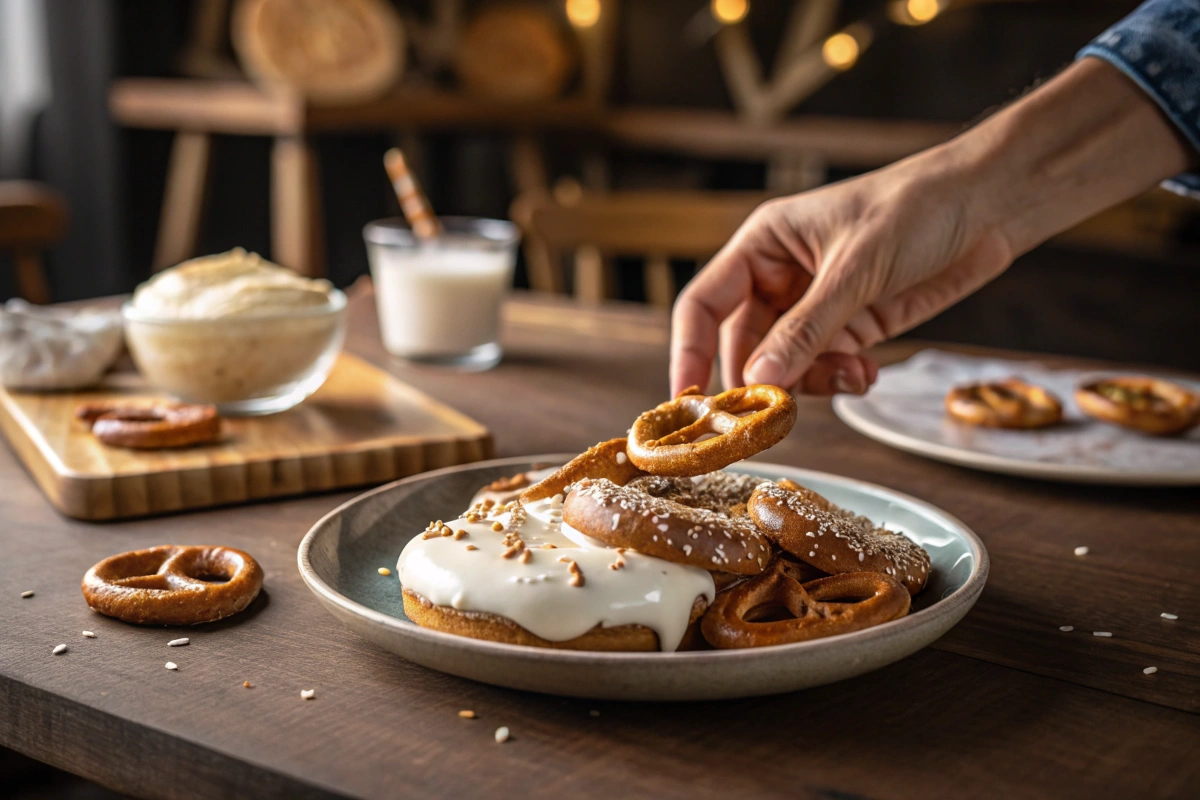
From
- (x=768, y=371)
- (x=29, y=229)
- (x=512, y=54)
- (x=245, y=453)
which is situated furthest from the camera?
(x=512, y=54)

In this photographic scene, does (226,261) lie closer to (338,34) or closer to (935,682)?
(935,682)

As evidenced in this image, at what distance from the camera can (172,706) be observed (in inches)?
29.5

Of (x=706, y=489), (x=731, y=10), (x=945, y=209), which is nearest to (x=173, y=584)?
(x=706, y=489)

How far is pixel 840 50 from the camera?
4.28 m

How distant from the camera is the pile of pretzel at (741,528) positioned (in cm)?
77

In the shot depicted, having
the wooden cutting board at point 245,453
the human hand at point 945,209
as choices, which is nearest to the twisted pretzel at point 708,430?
the human hand at point 945,209

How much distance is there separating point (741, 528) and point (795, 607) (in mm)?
68

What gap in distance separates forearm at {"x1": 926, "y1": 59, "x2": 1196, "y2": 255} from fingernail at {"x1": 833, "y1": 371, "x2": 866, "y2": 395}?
0.77ft

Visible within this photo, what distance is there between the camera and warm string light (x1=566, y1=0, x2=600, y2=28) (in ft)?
15.6

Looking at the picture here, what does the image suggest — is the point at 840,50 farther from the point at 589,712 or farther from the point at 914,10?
the point at 589,712

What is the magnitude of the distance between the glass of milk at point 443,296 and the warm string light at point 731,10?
9.53 ft

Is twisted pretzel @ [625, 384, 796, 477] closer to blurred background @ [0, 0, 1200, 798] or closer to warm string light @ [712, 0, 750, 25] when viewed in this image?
blurred background @ [0, 0, 1200, 798]

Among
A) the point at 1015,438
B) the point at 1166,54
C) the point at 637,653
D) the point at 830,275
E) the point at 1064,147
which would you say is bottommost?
the point at 1015,438

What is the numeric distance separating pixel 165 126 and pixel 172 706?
4.05m
